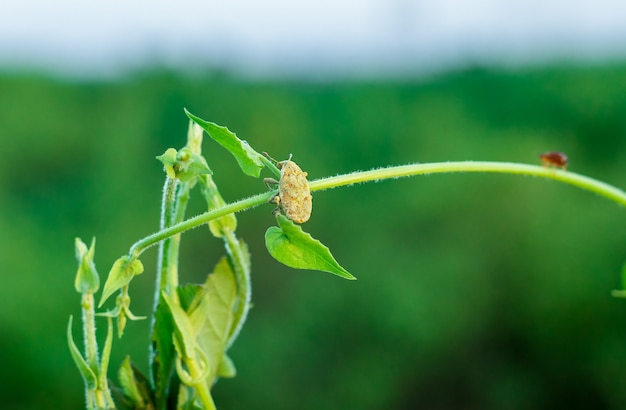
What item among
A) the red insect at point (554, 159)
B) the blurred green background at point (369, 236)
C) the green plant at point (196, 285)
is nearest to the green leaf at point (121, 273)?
the green plant at point (196, 285)

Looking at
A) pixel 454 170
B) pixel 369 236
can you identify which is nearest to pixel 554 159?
pixel 454 170

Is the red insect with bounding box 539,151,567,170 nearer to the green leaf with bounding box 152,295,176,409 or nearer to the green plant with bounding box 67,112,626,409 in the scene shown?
the green plant with bounding box 67,112,626,409

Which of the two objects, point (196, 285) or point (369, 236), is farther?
point (369, 236)

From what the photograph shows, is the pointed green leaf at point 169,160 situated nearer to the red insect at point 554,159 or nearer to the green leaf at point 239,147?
the green leaf at point 239,147

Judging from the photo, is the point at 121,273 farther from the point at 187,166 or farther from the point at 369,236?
the point at 369,236

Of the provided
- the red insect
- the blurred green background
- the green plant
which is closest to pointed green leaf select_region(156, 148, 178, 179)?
the green plant

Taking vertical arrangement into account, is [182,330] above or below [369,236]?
below
